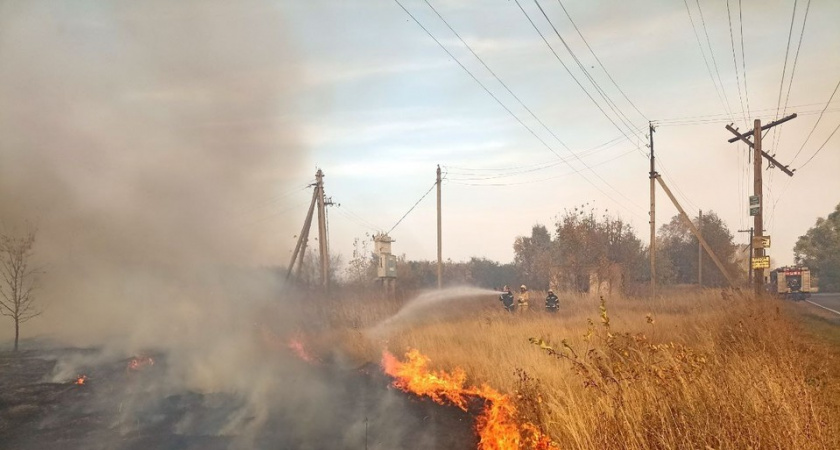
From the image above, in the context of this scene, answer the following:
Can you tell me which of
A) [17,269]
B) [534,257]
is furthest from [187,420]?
[534,257]

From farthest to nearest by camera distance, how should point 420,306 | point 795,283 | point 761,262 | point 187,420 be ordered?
1. point 795,283
2. point 420,306
3. point 761,262
4. point 187,420

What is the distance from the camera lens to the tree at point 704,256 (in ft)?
173

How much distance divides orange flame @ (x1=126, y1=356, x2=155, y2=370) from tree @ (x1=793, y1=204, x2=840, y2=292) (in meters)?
83.2

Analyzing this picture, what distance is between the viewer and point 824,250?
7556 centimetres

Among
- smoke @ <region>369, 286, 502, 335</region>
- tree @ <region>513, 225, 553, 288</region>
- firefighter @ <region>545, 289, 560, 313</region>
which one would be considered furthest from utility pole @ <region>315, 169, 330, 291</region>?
tree @ <region>513, 225, 553, 288</region>

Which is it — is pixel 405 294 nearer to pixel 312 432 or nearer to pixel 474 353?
pixel 474 353

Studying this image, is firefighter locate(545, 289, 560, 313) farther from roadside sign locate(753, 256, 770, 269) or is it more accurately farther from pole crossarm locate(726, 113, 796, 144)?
pole crossarm locate(726, 113, 796, 144)

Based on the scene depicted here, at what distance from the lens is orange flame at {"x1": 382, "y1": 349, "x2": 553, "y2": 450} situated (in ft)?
26.8

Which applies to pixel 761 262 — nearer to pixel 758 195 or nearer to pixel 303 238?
pixel 758 195

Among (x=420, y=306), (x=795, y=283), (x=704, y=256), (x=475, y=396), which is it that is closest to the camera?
(x=475, y=396)

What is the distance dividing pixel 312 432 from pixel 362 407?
1.40 metres

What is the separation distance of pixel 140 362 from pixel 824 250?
90.4 meters

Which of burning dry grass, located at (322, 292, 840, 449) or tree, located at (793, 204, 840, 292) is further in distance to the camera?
tree, located at (793, 204, 840, 292)

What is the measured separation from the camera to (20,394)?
39.2ft
